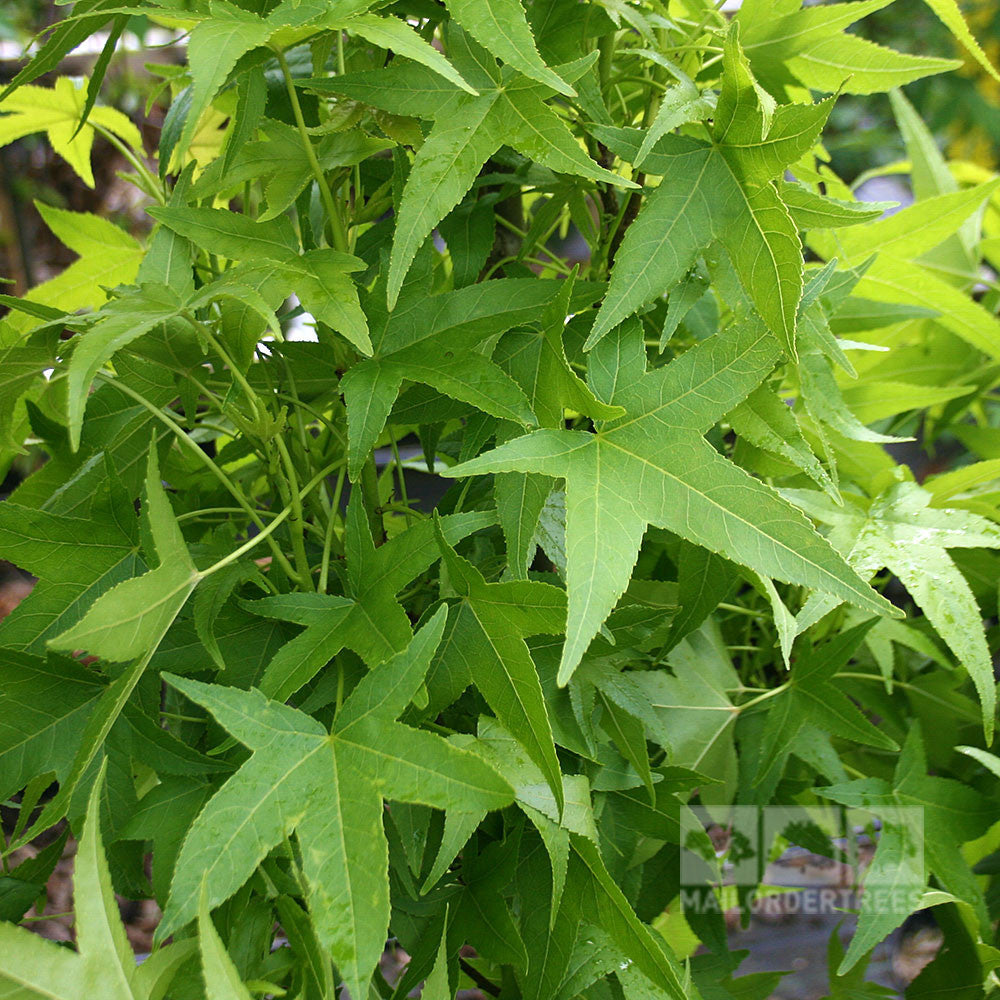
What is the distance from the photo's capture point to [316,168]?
→ 40cm

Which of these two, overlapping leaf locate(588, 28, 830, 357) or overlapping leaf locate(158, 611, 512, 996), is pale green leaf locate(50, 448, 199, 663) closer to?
overlapping leaf locate(158, 611, 512, 996)

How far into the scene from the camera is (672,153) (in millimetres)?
400

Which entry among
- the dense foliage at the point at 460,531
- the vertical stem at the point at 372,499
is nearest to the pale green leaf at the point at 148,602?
the dense foliage at the point at 460,531

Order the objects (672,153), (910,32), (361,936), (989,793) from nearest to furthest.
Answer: (361,936)
(672,153)
(989,793)
(910,32)

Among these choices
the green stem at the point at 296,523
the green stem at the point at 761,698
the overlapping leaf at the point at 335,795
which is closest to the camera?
the overlapping leaf at the point at 335,795

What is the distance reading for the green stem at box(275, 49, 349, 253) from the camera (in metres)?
0.39

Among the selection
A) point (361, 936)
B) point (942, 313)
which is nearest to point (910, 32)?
point (942, 313)

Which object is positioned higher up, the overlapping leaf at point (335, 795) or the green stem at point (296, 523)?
the green stem at point (296, 523)

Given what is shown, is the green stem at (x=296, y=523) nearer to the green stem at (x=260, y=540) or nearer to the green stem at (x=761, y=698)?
the green stem at (x=260, y=540)

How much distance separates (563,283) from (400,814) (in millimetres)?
248

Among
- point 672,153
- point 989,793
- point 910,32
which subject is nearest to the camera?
point 672,153

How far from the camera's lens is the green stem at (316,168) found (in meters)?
0.39

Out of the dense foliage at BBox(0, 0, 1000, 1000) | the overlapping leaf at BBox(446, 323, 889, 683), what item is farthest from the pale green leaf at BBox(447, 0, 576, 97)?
the overlapping leaf at BBox(446, 323, 889, 683)

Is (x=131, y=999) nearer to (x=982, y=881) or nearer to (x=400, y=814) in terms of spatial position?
(x=400, y=814)
